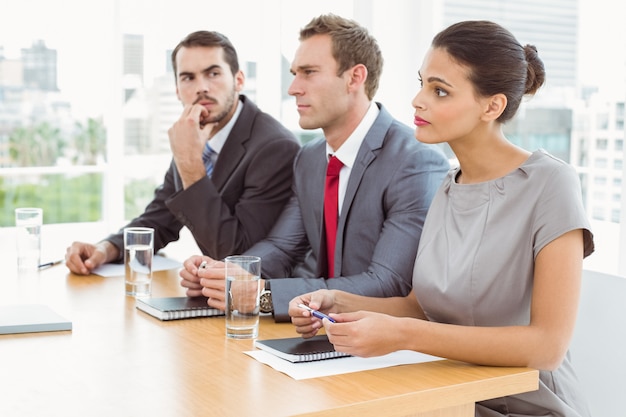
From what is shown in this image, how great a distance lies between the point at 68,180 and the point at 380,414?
4.79 metres

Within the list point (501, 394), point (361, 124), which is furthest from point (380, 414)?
point (361, 124)

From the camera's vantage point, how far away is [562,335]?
5.76 ft

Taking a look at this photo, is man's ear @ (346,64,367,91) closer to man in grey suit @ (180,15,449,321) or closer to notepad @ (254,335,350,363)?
man in grey suit @ (180,15,449,321)

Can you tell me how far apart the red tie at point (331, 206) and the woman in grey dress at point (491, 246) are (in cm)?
51

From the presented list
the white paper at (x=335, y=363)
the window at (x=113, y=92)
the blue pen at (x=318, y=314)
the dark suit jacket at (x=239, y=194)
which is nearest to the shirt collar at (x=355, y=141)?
the dark suit jacket at (x=239, y=194)

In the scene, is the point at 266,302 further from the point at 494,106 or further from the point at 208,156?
the point at 208,156

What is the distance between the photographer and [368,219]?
251 centimetres

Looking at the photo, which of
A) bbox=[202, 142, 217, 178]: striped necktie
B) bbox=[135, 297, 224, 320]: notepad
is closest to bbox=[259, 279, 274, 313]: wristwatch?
bbox=[135, 297, 224, 320]: notepad

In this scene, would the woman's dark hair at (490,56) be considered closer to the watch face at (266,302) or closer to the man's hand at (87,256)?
the watch face at (266,302)

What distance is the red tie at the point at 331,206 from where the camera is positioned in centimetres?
263

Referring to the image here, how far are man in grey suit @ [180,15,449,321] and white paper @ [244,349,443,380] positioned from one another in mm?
370

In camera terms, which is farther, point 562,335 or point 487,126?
point 487,126

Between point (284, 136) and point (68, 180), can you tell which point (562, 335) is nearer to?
point (284, 136)

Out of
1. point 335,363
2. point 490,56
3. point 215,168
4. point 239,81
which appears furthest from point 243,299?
point 239,81
